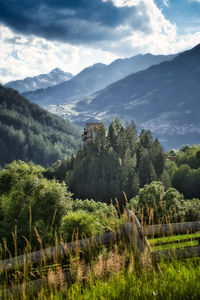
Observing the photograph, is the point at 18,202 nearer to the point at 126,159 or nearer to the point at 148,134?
the point at 126,159

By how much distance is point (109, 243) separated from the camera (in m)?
5.46

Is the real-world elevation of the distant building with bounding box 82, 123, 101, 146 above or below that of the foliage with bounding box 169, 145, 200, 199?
above

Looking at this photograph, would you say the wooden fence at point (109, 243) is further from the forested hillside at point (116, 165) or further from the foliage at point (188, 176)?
the forested hillside at point (116, 165)

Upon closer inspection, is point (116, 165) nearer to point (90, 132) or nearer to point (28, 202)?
point (90, 132)

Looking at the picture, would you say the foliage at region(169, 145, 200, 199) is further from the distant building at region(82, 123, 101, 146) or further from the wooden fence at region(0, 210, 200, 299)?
the wooden fence at region(0, 210, 200, 299)

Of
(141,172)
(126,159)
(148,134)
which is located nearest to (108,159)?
(126,159)

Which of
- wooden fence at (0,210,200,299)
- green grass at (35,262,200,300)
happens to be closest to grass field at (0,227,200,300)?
green grass at (35,262,200,300)

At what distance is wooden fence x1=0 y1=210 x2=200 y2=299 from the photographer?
14.3ft

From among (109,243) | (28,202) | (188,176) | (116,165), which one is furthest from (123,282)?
(116,165)

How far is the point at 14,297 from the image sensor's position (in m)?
4.15

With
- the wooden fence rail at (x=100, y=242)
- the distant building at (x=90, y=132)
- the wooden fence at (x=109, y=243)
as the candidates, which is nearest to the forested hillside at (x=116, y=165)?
the distant building at (x=90, y=132)

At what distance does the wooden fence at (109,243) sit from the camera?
4.37 meters

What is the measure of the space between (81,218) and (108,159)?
6277 centimetres

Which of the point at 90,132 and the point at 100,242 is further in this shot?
the point at 90,132
